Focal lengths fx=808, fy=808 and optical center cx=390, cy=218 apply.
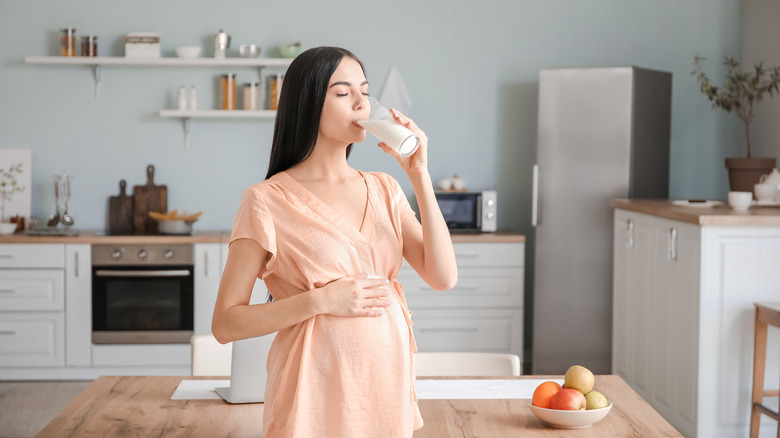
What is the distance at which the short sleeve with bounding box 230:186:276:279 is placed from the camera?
3.59 feet

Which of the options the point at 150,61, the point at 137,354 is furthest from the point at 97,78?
the point at 137,354

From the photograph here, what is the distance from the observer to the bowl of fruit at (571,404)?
144cm

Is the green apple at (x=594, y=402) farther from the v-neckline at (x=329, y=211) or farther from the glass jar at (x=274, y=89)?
the glass jar at (x=274, y=89)

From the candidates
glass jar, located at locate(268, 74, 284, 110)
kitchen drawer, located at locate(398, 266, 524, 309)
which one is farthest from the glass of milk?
glass jar, located at locate(268, 74, 284, 110)

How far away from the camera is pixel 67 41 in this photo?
4605mm

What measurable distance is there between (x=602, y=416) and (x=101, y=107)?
13.3 feet

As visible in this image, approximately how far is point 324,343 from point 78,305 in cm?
360

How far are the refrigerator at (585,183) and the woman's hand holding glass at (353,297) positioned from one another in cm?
341

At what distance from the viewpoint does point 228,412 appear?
1.59 meters

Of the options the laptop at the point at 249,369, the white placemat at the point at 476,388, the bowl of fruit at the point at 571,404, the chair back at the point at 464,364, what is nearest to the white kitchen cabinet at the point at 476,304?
the chair back at the point at 464,364

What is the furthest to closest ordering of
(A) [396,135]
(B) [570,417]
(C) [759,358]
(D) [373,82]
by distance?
(D) [373,82], (C) [759,358], (B) [570,417], (A) [396,135]

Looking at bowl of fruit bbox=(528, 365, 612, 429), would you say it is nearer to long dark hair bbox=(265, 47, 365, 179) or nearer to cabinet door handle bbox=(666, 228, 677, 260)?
long dark hair bbox=(265, 47, 365, 179)

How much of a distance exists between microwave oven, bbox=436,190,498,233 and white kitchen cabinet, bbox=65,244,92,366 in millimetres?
1969

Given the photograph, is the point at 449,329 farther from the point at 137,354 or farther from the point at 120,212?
the point at 120,212
